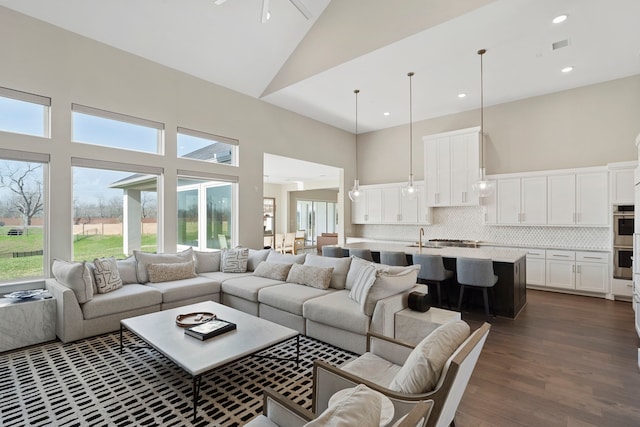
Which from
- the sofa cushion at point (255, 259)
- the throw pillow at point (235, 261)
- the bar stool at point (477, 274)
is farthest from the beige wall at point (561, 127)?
the throw pillow at point (235, 261)

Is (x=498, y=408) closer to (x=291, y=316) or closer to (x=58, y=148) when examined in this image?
(x=291, y=316)

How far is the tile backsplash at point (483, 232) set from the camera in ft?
18.1

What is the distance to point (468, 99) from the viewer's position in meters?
6.29

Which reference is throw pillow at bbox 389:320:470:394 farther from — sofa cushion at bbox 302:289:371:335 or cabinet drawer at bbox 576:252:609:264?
cabinet drawer at bbox 576:252:609:264

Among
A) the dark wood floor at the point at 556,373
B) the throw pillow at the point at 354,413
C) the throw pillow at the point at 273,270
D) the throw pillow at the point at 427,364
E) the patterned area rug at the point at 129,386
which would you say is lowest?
the dark wood floor at the point at 556,373

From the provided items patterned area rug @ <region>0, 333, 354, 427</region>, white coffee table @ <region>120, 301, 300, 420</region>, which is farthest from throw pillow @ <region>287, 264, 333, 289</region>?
white coffee table @ <region>120, 301, 300, 420</region>

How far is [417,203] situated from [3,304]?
726 cm

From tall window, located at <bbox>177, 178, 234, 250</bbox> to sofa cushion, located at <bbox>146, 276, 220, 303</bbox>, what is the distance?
4.00 ft

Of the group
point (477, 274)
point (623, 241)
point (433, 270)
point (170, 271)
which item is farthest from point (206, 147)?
point (623, 241)

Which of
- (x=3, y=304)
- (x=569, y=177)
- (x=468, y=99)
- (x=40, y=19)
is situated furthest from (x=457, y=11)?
(x=3, y=304)

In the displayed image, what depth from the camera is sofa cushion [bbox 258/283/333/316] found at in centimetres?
346

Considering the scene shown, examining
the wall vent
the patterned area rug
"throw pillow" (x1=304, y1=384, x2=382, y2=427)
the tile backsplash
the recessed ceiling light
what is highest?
the wall vent

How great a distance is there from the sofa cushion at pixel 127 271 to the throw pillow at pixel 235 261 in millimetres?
1277

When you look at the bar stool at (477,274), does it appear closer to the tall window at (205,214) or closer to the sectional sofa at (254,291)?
the sectional sofa at (254,291)
